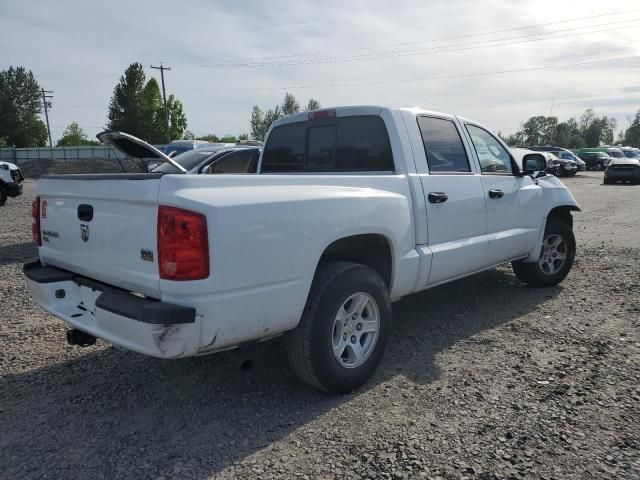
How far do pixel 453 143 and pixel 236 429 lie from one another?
9.86ft

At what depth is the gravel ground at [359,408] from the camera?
8.90 feet

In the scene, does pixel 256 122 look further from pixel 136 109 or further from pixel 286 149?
pixel 286 149

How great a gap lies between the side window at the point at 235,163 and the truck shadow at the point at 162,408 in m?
5.68

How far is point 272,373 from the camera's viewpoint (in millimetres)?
3797

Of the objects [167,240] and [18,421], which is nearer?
[167,240]

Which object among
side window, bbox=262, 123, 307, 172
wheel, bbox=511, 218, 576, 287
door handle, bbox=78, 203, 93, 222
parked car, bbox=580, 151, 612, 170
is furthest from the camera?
parked car, bbox=580, 151, 612, 170

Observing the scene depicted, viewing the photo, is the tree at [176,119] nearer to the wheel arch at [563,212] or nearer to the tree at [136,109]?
the tree at [136,109]

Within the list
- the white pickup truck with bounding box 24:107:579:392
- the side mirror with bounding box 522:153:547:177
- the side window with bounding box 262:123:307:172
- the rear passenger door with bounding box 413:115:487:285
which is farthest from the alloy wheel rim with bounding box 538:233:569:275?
the side window with bounding box 262:123:307:172

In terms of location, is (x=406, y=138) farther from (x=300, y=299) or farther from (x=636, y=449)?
(x=636, y=449)

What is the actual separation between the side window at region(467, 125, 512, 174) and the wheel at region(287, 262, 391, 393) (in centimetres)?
202

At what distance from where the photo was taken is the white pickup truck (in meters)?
2.64

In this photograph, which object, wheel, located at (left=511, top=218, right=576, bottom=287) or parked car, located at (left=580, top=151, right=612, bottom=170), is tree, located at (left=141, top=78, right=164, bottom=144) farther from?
wheel, located at (left=511, top=218, right=576, bottom=287)

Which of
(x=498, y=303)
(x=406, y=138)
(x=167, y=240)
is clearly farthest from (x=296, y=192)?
(x=498, y=303)

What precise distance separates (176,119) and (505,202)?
71.4m
